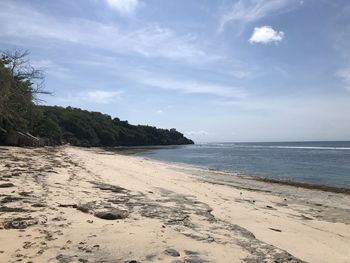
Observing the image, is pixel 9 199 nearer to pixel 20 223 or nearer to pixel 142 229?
pixel 20 223

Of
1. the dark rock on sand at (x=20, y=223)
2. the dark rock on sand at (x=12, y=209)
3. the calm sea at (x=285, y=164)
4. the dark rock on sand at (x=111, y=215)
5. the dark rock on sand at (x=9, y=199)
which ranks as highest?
the dark rock on sand at (x=9, y=199)

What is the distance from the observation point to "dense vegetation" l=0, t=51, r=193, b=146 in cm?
2700

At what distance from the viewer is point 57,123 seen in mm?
77062

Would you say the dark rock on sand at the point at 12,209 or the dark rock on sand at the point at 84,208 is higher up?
the dark rock on sand at the point at 12,209

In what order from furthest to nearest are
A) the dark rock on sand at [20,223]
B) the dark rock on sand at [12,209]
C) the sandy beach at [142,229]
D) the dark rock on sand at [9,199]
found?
1. the dark rock on sand at [9,199]
2. the dark rock on sand at [12,209]
3. the dark rock on sand at [20,223]
4. the sandy beach at [142,229]

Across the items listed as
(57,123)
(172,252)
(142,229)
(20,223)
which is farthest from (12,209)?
(57,123)

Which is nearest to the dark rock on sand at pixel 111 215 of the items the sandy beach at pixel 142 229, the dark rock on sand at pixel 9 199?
the sandy beach at pixel 142 229

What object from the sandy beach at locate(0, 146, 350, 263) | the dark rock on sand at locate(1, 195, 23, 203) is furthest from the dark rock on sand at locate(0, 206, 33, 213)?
the dark rock on sand at locate(1, 195, 23, 203)

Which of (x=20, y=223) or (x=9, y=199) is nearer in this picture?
(x=20, y=223)

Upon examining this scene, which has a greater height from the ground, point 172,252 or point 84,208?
point 84,208

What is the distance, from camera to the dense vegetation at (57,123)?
27.0 m

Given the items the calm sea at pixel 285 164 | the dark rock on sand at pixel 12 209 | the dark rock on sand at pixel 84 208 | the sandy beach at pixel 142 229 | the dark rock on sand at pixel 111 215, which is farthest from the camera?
the calm sea at pixel 285 164

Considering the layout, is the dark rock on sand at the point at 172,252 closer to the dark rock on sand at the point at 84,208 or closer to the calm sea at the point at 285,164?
the dark rock on sand at the point at 84,208

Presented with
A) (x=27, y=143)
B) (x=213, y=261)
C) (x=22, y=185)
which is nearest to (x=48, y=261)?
(x=213, y=261)
